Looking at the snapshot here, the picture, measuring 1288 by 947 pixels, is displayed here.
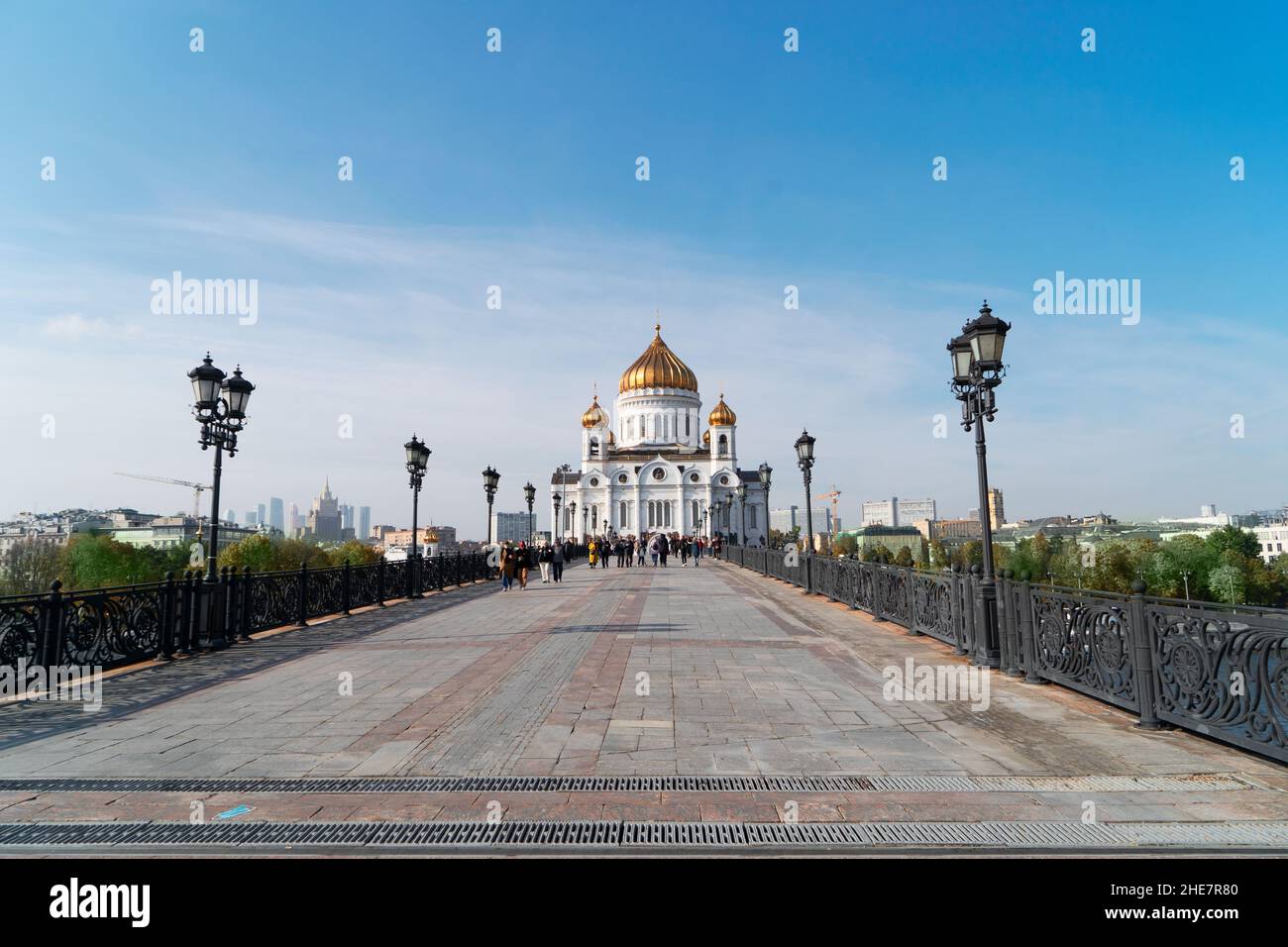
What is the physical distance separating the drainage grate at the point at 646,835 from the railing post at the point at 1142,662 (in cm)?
190

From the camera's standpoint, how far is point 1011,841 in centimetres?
374

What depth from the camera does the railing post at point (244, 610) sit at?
1123 cm

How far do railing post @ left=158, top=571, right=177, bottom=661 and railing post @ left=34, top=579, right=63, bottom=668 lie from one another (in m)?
1.40

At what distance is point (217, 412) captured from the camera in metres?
11.3

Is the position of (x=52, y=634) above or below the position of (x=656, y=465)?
below

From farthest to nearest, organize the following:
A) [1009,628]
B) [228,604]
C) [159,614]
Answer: [228,604] → [159,614] → [1009,628]

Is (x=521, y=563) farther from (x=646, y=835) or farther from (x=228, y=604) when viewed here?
(x=646, y=835)

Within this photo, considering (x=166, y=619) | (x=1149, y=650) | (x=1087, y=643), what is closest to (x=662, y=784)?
(x=1149, y=650)

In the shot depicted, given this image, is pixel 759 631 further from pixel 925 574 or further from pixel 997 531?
pixel 997 531

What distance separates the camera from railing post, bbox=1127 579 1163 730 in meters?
5.80

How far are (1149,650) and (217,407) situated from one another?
12.2 meters
